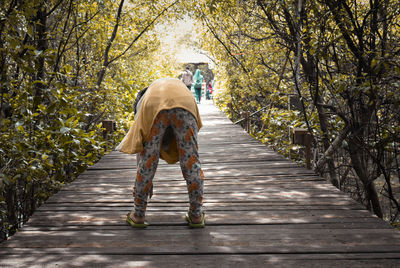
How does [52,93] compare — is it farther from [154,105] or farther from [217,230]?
[217,230]

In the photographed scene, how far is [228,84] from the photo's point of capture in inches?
484

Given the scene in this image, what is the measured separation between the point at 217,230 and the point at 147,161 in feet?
2.76

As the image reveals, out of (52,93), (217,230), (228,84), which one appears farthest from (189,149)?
(228,84)

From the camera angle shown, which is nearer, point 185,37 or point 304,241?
point 304,241

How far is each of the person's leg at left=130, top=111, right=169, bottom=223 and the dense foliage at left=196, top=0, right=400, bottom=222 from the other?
2.06m

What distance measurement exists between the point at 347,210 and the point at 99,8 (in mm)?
5461

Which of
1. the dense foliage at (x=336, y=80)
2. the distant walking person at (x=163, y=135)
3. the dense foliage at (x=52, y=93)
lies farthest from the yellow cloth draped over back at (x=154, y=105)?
the dense foliage at (x=336, y=80)

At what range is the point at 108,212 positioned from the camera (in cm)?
368

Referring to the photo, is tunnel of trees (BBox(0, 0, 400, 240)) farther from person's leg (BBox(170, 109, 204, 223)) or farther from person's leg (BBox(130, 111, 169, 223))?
person's leg (BBox(170, 109, 204, 223))

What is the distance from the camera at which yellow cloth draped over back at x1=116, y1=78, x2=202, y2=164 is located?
9.82ft

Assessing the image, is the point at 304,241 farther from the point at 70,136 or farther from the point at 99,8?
the point at 99,8

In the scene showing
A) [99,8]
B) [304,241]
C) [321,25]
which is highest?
[99,8]

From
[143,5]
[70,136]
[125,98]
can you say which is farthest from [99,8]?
[70,136]

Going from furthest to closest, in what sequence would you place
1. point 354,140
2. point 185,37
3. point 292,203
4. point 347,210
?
1. point 185,37
2. point 354,140
3. point 292,203
4. point 347,210
